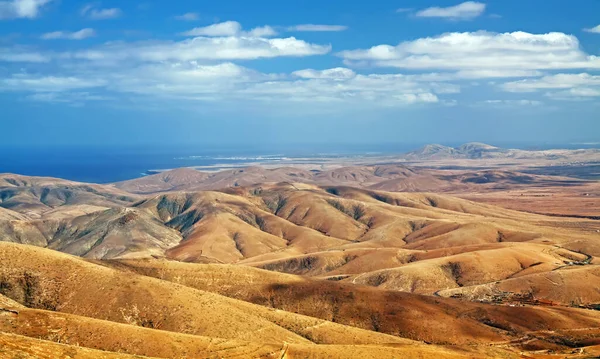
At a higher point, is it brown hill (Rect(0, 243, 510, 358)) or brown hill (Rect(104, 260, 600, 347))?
brown hill (Rect(0, 243, 510, 358))

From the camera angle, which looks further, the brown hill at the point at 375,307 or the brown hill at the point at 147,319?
the brown hill at the point at 375,307

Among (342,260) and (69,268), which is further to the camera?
(342,260)

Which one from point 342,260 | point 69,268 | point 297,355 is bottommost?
point 342,260

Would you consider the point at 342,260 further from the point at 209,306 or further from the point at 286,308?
the point at 209,306

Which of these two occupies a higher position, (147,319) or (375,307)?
(147,319)

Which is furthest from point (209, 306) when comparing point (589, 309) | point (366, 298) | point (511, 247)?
point (511, 247)

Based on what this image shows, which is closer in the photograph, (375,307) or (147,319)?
(147,319)

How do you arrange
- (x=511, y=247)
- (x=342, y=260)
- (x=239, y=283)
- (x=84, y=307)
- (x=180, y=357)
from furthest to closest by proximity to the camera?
(x=342, y=260)
(x=511, y=247)
(x=239, y=283)
(x=84, y=307)
(x=180, y=357)

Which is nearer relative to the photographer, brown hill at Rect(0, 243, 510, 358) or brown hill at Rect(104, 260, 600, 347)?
brown hill at Rect(0, 243, 510, 358)

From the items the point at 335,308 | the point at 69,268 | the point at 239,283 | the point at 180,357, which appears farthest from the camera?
the point at 239,283

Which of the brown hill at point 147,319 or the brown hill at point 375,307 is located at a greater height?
the brown hill at point 147,319

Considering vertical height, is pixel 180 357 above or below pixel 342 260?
above
